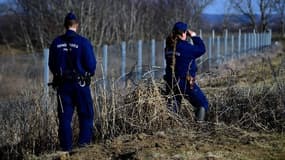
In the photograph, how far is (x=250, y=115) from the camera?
8109 mm

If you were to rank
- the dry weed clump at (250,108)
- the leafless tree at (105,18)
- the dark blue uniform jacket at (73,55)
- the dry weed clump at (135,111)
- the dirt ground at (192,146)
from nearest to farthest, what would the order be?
the dirt ground at (192,146) < the dark blue uniform jacket at (73,55) < the dry weed clump at (250,108) < the dry weed clump at (135,111) < the leafless tree at (105,18)

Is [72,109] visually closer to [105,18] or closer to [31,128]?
[31,128]

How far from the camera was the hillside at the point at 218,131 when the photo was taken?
259 inches

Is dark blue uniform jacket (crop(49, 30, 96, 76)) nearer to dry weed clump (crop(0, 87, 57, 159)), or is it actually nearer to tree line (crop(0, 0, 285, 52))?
dry weed clump (crop(0, 87, 57, 159))

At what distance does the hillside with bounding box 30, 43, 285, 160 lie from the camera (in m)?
6.58

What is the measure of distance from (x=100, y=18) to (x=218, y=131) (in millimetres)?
24701

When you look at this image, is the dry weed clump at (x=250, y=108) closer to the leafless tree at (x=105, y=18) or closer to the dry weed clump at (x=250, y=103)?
the dry weed clump at (x=250, y=103)

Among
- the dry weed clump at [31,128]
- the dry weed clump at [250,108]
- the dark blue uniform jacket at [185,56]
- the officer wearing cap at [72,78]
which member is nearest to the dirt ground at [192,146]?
the dry weed clump at [250,108]

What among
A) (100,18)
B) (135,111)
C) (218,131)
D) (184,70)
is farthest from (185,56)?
(100,18)

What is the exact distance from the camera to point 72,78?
7.75 m

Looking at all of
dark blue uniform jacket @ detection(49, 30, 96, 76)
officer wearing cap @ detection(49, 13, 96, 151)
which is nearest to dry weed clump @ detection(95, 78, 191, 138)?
officer wearing cap @ detection(49, 13, 96, 151)

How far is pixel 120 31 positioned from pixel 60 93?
2612 cm

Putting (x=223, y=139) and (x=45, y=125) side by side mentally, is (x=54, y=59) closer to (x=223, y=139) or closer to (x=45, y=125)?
(x=45, y=125)

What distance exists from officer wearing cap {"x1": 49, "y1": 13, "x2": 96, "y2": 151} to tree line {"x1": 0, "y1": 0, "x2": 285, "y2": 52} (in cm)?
2073
